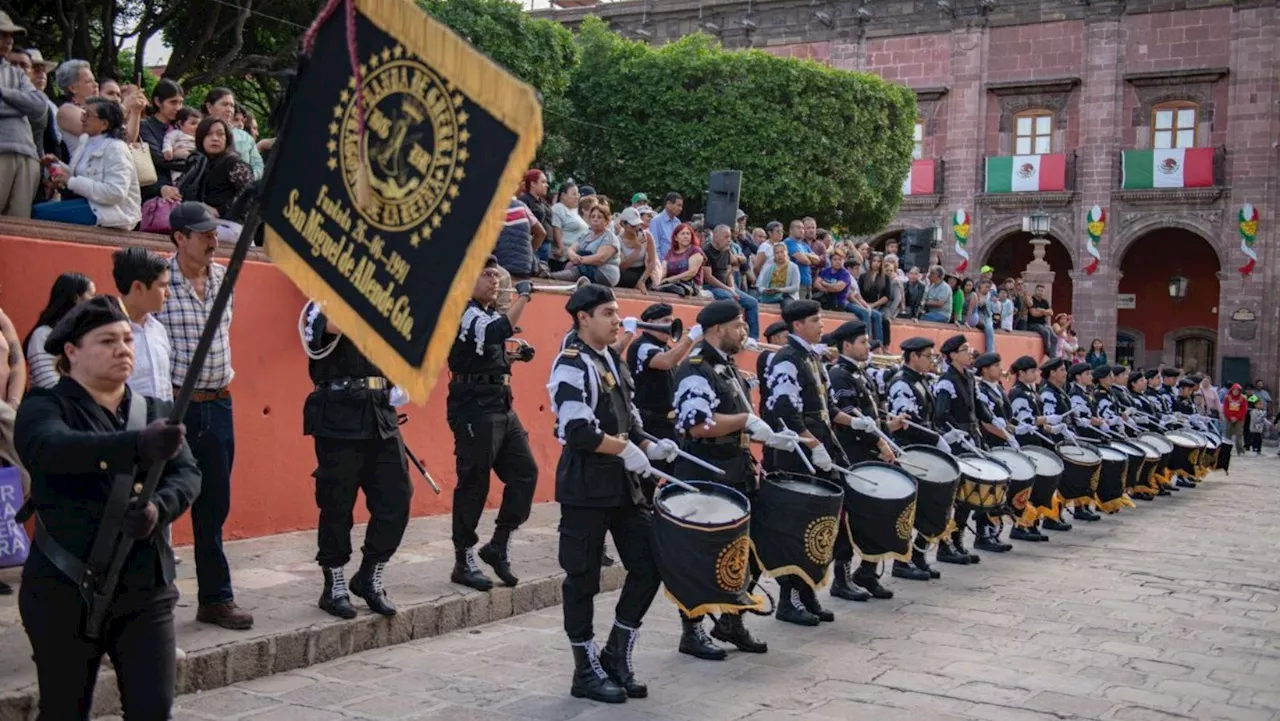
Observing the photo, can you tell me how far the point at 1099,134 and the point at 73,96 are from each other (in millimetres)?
34016

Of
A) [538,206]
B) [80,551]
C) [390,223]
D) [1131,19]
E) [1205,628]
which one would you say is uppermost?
[1131,19]

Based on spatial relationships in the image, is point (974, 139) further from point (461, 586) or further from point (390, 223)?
point (390, 223)

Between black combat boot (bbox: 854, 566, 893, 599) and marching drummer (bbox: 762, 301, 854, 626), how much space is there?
32.9 inches

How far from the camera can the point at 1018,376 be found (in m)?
15.3

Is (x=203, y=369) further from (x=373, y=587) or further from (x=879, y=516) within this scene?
(x=879, y=516)

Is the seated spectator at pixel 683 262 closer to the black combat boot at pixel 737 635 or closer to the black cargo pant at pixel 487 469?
the black cargo pant at pixel 487 469

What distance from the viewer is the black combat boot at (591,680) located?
6395mm

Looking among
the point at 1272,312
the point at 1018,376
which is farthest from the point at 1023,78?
the point at 1018,376

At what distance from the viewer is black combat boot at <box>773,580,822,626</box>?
8.56 metres

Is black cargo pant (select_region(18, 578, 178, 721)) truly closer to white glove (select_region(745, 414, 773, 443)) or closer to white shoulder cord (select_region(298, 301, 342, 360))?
white shoulder cord (select_region(298, 301, 342, 360))

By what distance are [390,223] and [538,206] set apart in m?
9.33

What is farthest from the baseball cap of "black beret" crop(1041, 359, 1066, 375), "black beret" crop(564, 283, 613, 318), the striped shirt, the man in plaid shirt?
"black beret" crop(1041, 359, 1066, 375)

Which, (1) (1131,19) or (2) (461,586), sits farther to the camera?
(1) (1131,19)

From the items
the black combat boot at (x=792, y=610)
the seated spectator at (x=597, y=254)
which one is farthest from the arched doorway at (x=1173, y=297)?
the black combat boot at (x=792, y=610)
